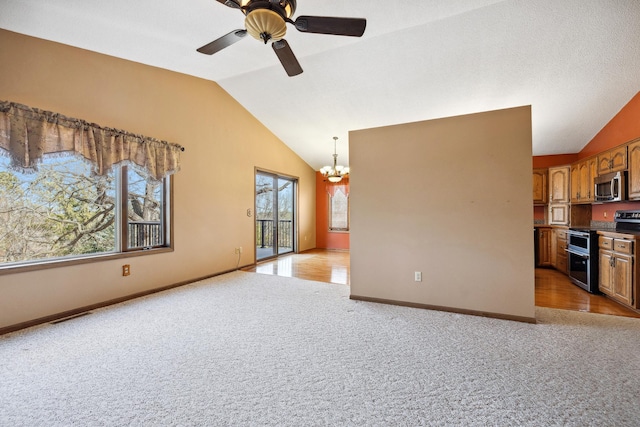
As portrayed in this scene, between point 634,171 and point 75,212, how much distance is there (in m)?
7.18

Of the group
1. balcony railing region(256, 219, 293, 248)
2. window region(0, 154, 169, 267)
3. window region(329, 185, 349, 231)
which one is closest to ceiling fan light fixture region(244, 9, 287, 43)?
window region(0, 154, 169, 267)

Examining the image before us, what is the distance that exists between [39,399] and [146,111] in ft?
11.3

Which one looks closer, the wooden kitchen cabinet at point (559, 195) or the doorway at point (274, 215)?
the wooden kitchen cabinet at point (559, 195)

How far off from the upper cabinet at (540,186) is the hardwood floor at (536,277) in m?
1.44

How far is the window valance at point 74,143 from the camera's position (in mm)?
2613

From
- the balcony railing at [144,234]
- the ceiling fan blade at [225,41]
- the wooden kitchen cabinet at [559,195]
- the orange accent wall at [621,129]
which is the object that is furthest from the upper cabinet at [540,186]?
the balcony railing at [144,234]

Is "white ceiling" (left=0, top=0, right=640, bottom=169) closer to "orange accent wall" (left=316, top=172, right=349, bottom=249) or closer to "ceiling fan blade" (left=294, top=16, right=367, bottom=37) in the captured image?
"ceiling fan blade" (left=294, top=16, right=367, bottom=37)

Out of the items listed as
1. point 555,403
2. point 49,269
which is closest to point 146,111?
point 49,269

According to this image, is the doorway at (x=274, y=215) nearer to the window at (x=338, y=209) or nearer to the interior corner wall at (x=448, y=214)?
the window at (x=338, y=209)

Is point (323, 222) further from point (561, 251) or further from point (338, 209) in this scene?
point (561, 251)

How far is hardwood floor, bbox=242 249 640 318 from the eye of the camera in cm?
336

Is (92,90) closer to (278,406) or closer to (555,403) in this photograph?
(278,406)

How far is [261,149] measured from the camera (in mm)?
6129

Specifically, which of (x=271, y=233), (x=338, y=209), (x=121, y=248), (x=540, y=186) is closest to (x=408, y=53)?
(x=540, y=186)
